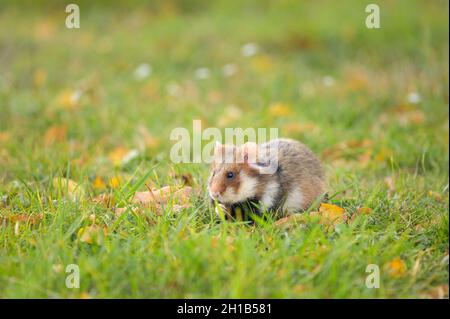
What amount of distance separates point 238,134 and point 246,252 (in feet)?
9.53

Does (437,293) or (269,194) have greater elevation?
(269,194)

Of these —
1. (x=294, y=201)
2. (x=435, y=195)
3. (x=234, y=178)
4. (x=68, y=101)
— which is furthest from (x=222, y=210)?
(x=68, y=101)

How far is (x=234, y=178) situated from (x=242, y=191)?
0.10 metres

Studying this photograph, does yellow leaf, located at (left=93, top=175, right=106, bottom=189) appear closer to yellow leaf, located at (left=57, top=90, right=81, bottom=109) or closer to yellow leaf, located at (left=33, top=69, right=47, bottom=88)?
yellow leaf, located at (left=57, top=90, right=81, bottom=109)

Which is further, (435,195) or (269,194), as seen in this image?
(435,195)

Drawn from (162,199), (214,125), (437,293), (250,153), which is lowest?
(437,293)

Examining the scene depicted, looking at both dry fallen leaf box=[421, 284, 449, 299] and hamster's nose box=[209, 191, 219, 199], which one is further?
hamster's nose box=[209, 191, 219, 199]

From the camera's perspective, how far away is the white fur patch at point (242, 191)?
3.60 metres

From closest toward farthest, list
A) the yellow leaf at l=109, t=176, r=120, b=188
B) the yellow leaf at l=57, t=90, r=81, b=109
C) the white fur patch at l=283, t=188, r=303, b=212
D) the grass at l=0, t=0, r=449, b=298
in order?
the grass at l=0, t=0, r=449, b=298 → the white fur patch at l=283, t=188, r=303, b=212 → the yellow leaf at l=109, t=176, r=120, b=188 → the yellow leaf at l=57, t=90, r=81, b=109

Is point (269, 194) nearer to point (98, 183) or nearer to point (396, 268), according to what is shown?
point (396, 268)

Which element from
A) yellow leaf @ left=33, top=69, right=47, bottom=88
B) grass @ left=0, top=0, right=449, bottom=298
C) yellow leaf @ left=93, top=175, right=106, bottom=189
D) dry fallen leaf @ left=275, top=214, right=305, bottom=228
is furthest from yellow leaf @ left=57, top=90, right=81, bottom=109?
dry fallen leaf @ left=275, top=214, right=305, bottom=228

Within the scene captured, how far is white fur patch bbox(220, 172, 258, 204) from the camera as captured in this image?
3600 millimetres

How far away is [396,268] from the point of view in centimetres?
305
